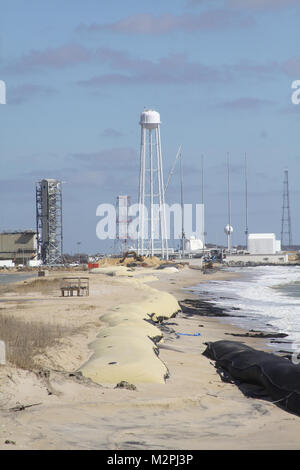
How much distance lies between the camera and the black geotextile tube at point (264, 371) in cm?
1270

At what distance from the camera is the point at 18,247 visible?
124 meters

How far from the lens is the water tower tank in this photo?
11044 centimetres

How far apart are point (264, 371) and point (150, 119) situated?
323 ft

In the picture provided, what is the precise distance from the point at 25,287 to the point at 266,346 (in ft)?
82.6

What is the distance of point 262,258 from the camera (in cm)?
16625

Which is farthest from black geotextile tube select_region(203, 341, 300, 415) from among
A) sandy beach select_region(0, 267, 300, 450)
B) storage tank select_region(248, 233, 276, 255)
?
storage tank select_region(248, 233, 276, 255)

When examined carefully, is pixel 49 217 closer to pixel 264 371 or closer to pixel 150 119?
pixel 150 119

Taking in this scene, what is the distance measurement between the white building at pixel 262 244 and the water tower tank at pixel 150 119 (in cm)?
6840

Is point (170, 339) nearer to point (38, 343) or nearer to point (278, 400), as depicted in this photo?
point (38, 343)

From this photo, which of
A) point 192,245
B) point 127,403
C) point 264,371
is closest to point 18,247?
point 192,245

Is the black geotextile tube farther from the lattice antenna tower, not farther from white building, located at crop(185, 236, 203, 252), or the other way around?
white building, located at crop(185, 236, 203, 252)

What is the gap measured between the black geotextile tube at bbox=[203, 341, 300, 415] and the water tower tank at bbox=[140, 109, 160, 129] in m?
93.9

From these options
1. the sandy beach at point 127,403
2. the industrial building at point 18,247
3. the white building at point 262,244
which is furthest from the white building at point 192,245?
the sandy beach at point 127,403

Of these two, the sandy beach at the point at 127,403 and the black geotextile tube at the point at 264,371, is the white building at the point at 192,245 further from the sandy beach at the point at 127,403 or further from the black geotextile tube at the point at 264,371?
the sandy beach at the point at 127,403
